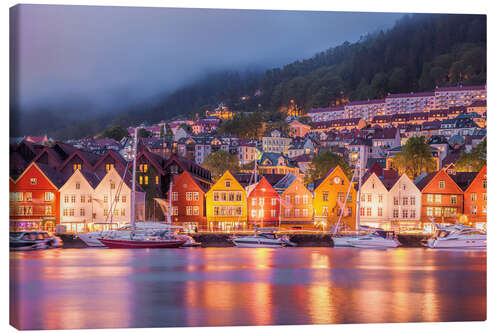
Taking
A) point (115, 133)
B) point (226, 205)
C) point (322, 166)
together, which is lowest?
point (226, 205)

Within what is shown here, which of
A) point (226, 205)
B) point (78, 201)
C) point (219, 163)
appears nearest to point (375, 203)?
point (226, 205)

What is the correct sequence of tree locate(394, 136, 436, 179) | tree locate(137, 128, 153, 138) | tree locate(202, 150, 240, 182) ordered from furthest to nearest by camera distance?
1. tree locate(202, 150, 240, 182)
2. tree locate(394, 136, 436, 179)
3. tree locate(137, 128, 153, 138)

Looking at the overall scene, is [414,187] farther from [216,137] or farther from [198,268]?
[198,268]

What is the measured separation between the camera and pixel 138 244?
20.0m

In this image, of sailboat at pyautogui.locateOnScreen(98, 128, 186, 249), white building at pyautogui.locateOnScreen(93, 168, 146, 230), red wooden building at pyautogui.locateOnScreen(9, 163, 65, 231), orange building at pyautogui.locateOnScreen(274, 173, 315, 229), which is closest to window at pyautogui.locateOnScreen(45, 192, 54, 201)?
red wooden building at pyautogui.locateOnScreen(9, 163, 65, 231)

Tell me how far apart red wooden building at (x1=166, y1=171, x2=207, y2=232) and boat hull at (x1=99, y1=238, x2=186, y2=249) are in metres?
0.63

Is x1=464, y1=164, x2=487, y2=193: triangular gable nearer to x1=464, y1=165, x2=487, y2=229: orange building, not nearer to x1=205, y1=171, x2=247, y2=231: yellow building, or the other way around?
x1=464, y1=165, x2=487, y2=229: orange building

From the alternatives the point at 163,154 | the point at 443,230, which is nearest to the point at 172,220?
the point at 163,154

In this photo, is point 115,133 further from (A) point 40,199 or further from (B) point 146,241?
(B) point 146,241

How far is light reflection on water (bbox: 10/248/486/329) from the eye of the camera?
10.1 meters

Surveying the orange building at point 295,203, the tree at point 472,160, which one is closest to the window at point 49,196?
the orange building at point 295,203

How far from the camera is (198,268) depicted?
16.4 meters

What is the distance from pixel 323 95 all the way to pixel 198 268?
5.47 metres

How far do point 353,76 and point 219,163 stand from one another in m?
8.13
